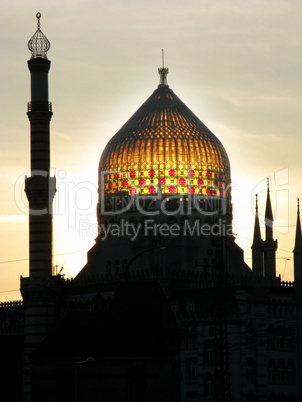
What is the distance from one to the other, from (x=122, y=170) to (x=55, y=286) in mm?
14170

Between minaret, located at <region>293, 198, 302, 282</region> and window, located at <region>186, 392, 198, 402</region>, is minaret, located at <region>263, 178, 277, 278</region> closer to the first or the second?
minaret, located at <region>293, 198, 302, 282</region>

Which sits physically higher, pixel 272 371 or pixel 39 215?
pixel 39 215

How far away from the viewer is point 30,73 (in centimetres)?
12581

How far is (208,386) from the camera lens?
11588cm

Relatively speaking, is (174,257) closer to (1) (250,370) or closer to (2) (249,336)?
(2) (249,336)

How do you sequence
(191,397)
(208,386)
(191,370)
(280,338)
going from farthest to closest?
(280,338)
(191,370)
(191,397)
(208,386)

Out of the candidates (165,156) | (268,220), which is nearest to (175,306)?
(268,220)

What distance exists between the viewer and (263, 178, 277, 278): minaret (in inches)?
4879

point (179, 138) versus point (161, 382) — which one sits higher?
point (179, 138)

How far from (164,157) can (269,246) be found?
15.0 meters

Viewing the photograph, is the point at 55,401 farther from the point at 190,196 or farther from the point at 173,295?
the point at 190,196

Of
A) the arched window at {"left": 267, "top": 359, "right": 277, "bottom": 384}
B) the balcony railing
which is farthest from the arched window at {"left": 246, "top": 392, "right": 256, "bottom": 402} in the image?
the balcony railing

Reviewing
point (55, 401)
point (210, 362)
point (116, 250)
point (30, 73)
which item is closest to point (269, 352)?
point (210, 362)

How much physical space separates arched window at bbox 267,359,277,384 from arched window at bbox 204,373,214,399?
5068mm
